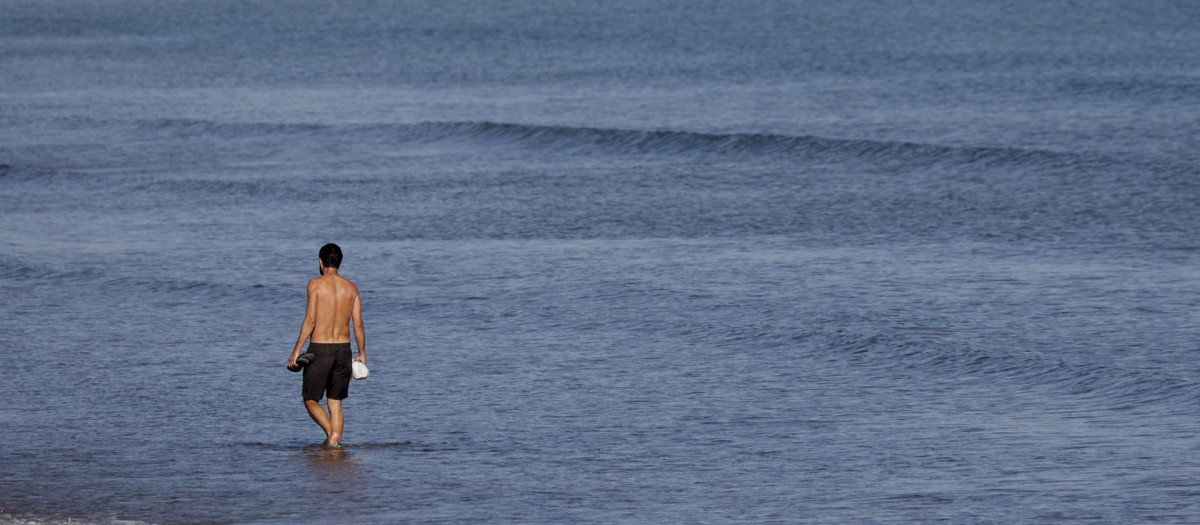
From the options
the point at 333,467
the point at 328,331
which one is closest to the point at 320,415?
the point at 333,467

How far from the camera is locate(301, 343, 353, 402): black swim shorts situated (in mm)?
11117

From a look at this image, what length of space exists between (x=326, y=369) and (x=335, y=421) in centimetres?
47

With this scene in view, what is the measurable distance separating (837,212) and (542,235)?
468 centimetres

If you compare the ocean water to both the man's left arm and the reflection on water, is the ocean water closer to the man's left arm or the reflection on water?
the reflection on water

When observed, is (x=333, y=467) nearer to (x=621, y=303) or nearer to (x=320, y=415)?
(x=320, y=415)

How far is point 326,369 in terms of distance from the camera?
1115 centimetres

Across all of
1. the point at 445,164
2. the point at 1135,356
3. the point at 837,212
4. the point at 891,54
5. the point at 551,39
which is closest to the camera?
the point at 1135,356

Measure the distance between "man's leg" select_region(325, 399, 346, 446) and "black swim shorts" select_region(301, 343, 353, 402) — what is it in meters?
0.15

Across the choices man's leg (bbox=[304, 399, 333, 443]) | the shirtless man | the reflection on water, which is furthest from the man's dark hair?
the reflection on water

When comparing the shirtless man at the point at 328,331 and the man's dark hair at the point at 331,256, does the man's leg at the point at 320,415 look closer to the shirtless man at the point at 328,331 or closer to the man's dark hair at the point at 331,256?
the shirtless man at the point at 328,331

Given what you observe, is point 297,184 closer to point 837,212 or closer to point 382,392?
point 837,212

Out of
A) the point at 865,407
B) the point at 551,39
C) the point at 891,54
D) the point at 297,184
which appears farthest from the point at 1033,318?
the point at 551,39

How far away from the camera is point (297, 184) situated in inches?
1077

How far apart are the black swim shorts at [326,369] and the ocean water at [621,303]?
0.51 meters
